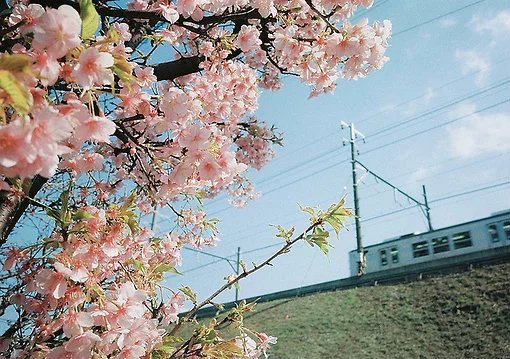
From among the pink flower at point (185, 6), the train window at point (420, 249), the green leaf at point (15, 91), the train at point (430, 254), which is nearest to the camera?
the green leaf at point (15, 91)

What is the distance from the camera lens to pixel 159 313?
1.43 meters

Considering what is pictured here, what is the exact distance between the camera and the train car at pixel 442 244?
10375 mm

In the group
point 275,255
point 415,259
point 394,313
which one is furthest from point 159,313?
point 415,259

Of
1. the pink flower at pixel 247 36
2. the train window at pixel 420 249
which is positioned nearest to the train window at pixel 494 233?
the train window at pixel 420 249

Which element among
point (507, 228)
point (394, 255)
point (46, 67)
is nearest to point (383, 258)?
point (394, 255)

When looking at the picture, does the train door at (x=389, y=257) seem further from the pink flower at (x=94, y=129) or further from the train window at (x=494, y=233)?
the pink flower at (x=94, y=129)

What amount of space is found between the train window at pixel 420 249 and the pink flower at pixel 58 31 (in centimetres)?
1228

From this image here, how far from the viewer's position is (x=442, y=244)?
442 inches

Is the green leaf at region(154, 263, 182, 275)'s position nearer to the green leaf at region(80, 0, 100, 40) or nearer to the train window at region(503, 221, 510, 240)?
the green leaf at region(80, 0, 100, 40)

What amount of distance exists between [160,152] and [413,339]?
24.4 feet

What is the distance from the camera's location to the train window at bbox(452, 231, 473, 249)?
35.3 feet

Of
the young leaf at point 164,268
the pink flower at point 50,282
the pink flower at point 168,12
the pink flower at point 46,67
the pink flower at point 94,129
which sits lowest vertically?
the pink flower at point 50,282

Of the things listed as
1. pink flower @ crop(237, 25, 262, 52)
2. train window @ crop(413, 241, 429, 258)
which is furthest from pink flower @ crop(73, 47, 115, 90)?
train window @ crop(413, 241, 429, 258)

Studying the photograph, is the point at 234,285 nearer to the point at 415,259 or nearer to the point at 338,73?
the point at 338,73
